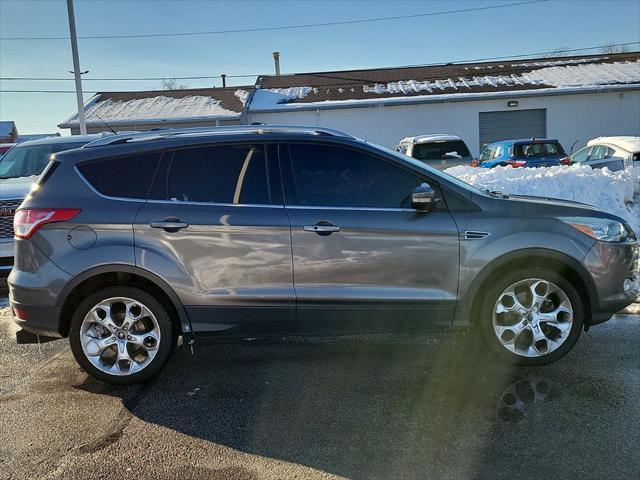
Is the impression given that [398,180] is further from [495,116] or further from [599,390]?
[495,116]

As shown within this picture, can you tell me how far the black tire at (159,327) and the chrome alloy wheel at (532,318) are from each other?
2.52 meters

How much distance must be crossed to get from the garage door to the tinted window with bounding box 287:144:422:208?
2197 centimetres

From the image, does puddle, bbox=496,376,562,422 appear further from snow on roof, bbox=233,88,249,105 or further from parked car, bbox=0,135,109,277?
snow on roof, bbox=233,88,249,105

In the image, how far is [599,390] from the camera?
3.93 metres

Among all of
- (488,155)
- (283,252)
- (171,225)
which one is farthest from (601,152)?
(171,225)

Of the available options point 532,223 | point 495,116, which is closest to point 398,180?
point 532,223

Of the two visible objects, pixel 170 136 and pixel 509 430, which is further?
pixel 170 136

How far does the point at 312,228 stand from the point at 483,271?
4.35 feet

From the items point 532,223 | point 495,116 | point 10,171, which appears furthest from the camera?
point 495,116

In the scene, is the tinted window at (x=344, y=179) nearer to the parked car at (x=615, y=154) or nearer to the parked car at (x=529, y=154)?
the parked car at (x=615, y=154)

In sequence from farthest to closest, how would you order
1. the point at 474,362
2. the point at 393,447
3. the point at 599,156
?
the point at 599,156 → the point at 474,362 → the point at 393,447

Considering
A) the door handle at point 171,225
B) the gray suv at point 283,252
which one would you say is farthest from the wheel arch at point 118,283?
the door handle at point 171,225

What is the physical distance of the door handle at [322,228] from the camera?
13.3 feet

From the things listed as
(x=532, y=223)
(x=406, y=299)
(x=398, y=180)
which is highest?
(x=398, y=180)
